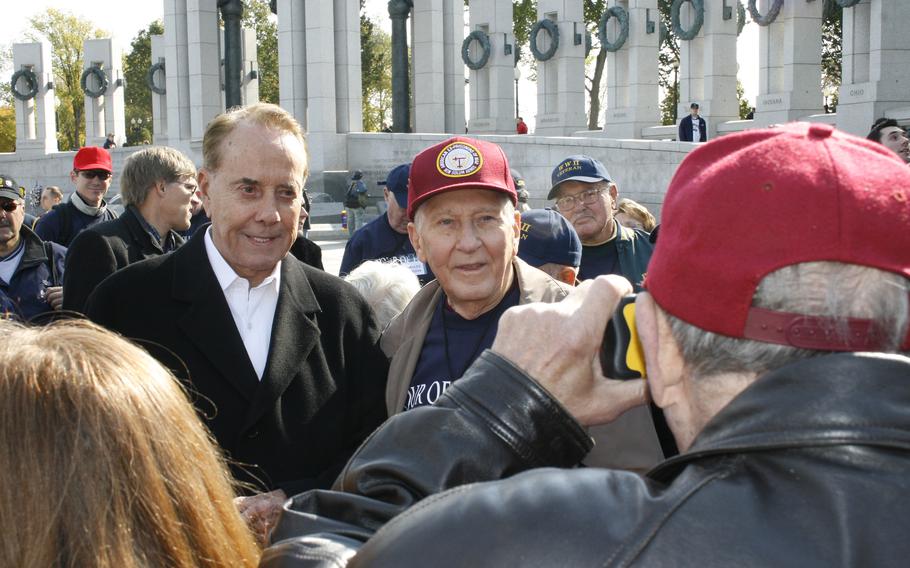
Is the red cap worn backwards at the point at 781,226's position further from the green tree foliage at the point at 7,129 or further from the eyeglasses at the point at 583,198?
the green tree foliage at the point at 7,129

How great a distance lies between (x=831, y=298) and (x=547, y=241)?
301 cm

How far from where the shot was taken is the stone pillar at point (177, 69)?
3281cm

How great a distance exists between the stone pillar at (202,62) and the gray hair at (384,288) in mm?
29025

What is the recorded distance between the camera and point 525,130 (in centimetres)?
3145

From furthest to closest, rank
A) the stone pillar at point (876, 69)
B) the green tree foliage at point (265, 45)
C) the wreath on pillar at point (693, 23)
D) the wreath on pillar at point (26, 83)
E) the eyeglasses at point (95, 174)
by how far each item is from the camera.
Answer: the green tree foliage at point (265, 45)
the wreath on pillar at point (26, 83)
the wreath on pillar at point (693, 23)
the stone pillar at point (876, 69)
the eyeglasses at point (95, 174)

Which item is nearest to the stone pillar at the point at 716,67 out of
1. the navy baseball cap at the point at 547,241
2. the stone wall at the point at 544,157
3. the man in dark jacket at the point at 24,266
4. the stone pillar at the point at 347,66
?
the stone wall at the point at 544,157

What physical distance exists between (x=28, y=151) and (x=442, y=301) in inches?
1629

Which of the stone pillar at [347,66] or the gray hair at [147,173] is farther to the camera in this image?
the stone pillar at [347,66]

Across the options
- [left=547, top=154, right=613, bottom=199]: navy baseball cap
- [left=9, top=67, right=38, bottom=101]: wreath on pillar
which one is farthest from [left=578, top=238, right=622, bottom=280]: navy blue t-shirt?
[left=9, top=67, right=38, bottom=101]: wreath on pillar

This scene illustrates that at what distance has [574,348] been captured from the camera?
57.9 inches

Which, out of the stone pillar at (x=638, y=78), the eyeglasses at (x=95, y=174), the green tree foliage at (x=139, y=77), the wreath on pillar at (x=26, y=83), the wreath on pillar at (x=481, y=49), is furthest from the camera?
the green tree foliage at (x=139, y=77)

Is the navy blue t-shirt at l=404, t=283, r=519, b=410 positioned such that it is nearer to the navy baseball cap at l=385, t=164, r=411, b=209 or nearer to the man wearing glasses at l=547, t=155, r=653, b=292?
the man wearing glasses at l=547, t=155, r=653, b=292

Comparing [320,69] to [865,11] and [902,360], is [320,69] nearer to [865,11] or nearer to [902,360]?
[865,11]

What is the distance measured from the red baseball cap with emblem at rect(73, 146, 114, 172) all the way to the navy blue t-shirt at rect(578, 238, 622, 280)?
360 cm
